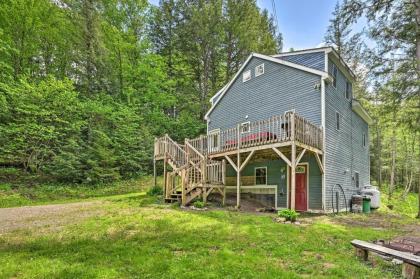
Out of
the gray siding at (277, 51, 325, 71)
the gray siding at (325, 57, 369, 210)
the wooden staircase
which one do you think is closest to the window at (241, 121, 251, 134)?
the wooden staircase

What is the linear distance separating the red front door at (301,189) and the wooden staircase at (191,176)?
3444 millimetres

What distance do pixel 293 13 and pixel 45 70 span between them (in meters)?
20.3

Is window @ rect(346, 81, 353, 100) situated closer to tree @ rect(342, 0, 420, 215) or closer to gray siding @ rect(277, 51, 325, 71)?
tree @ rect(342, 0, 420, 215)

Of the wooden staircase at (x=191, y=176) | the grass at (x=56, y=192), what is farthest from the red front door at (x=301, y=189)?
the grass at (x=56, y=192)

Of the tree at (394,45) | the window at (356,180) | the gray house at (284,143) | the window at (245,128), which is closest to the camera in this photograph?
the gray house at (284,143)

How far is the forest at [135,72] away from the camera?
13734mm

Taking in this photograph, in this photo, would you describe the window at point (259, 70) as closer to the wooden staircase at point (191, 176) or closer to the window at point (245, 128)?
the window at point (245, 128)

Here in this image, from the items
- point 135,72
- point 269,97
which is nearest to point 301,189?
point 269,97

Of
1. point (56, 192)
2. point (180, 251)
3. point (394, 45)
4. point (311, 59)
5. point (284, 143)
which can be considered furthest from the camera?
point (56, 192)

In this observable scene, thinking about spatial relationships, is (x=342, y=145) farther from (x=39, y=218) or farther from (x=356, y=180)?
(x=39, y=218)

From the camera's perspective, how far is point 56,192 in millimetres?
14953

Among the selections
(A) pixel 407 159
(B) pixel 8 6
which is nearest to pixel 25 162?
(B) pixel 8 6

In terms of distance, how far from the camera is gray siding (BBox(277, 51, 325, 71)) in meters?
12.8

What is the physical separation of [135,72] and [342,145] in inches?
719
